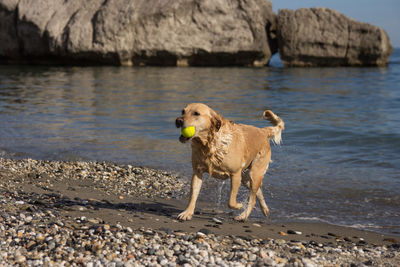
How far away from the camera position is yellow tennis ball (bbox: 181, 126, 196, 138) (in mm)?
5516

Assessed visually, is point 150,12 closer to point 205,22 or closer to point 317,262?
point 205,22

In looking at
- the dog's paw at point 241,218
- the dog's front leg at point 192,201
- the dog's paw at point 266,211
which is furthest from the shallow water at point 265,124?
the dog's front leg at point 192,201

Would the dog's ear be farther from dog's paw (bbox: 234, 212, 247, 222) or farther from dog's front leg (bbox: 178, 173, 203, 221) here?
dog's paw (bbox: 234, 212, 247, 222)

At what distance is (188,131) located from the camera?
5.52m

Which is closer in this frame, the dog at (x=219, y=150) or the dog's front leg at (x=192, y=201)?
the dog at (x=219, y=150)

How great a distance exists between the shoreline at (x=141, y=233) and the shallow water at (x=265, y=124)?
2.94ft

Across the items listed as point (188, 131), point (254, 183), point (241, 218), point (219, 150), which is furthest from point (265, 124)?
point (188, 131)

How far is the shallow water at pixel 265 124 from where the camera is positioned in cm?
781

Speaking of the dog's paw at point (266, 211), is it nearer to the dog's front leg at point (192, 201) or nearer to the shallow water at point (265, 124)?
the shallow water at point (265, 124)

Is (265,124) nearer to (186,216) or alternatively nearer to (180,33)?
(186,216)

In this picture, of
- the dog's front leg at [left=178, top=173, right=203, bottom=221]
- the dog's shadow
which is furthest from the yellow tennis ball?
the dog's shadow

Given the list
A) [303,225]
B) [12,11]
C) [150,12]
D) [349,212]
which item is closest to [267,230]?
[303,225]

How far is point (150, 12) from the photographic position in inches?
1563

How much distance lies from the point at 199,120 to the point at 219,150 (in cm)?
54
